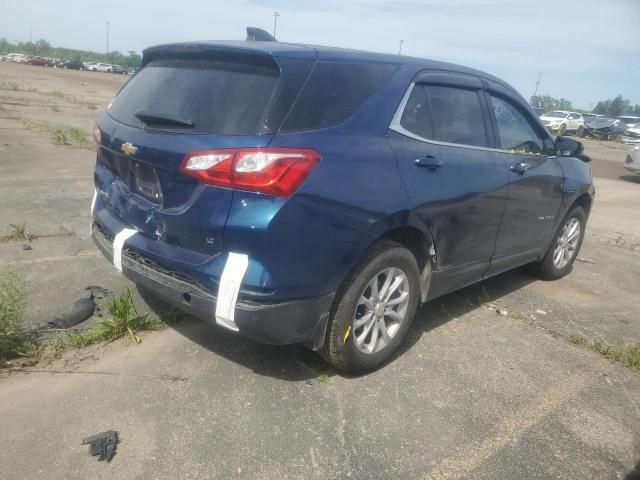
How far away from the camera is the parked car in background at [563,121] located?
33.3 metres

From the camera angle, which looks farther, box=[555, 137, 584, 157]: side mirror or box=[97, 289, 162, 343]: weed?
box=[555, 137, 584, 157]: side mirror

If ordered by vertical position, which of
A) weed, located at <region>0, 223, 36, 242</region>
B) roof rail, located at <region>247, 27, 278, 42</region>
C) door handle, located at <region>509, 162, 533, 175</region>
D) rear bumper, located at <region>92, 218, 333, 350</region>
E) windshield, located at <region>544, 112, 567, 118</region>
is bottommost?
weed, located at <region>0, 223, 36, 242</region>

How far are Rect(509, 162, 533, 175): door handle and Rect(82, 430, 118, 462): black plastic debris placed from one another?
127 inches

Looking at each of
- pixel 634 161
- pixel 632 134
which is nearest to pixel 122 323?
pixel 634 161

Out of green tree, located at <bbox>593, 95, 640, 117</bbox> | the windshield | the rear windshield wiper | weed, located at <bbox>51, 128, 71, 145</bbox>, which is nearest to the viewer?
the rear windshield wiper

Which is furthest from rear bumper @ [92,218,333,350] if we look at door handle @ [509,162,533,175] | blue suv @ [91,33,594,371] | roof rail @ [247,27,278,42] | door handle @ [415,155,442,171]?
door handle @ [509,162,533,175]

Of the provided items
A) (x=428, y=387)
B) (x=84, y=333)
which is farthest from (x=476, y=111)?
(x=84, y=333)

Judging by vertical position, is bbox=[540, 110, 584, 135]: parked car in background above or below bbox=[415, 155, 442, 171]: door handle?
below

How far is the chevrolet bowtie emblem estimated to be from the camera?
2.99m

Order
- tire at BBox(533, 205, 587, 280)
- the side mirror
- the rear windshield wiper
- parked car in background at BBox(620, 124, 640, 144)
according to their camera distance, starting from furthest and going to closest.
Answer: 1. parked car in background at BBox(620, 124, 640, 144)
2. tire at BBox(533, 205, 587, 280)
3. the side mirror
4. the rear windshield wiper

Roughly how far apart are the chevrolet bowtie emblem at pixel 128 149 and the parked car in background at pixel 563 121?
3381 cm

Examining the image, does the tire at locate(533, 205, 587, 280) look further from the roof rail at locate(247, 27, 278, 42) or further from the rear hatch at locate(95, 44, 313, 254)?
the rear hatch at locate(95, 44, 313, 254)

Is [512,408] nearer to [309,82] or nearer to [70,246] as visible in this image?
[309,82]

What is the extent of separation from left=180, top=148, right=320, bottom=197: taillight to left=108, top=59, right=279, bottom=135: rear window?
132 mm
